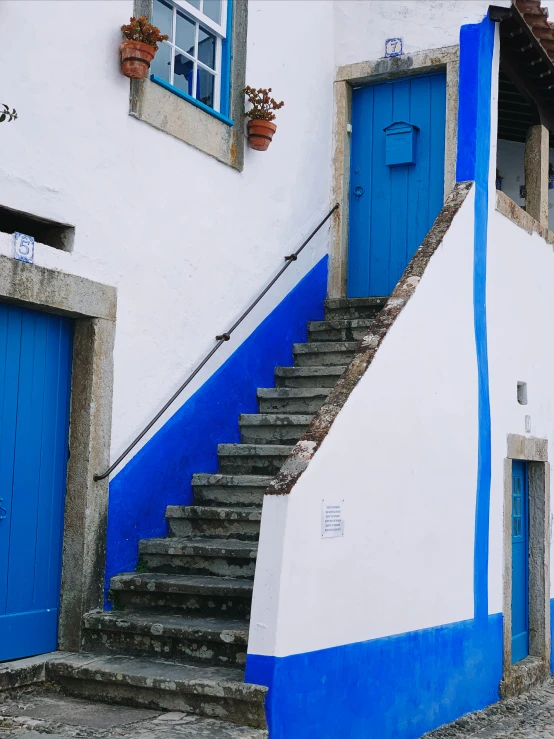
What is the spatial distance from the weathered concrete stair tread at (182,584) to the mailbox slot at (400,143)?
4323 mm

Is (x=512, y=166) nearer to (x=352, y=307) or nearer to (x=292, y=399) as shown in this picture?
(x=352, y=307)

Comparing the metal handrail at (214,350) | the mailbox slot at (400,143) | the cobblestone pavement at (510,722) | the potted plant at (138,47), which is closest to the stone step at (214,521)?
the metal handrail at (214,350)

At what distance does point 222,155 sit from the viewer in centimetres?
700

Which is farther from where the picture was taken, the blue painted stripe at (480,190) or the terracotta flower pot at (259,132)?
the terracotta flower pot at (259,132)

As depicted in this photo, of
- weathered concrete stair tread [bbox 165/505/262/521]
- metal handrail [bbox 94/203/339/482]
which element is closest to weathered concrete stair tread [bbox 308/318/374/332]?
metal handrail [bbox 94/203/339/482]

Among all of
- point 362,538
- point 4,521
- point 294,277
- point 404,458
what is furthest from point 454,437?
point 4,521

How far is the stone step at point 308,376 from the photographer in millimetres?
7262

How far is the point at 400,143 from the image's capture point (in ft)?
27.8

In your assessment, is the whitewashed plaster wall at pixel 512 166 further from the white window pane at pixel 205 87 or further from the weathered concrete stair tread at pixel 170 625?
the weathered concrete stair tread at pixel 170 625

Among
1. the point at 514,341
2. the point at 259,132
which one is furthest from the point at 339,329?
the point at 259,132

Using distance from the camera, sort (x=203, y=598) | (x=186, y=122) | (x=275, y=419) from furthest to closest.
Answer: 1. (x=275, y=419)
2. (x=186, y=122)
3. (x=203, y=598)

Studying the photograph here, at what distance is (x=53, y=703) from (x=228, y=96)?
4.36m

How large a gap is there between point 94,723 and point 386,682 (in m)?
1.68

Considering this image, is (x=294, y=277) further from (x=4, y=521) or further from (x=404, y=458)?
(x=4, y=521)
